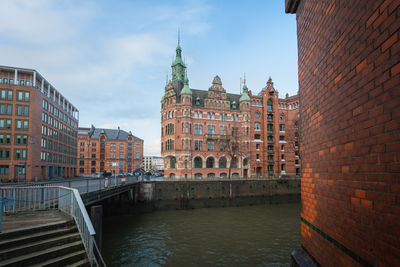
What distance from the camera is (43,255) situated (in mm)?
6863

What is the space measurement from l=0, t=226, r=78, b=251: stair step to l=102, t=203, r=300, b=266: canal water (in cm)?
621

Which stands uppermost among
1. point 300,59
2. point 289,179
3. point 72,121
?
point 72,121

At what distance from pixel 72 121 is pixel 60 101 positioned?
33.8 ft

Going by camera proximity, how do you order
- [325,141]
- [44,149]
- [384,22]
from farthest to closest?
[44,149] < [325,141] < [384,22]

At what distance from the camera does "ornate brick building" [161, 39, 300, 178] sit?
47469mm

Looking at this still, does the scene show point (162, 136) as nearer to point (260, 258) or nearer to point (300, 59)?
point (260, 258)

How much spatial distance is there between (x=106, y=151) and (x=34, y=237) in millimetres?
108975

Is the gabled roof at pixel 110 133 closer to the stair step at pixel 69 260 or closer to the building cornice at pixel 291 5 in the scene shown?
the stair step at pixel 69 260

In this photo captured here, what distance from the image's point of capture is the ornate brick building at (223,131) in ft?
156

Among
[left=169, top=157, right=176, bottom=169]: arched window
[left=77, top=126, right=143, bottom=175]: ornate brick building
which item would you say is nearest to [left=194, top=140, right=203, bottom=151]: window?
[left=169, top=157, right=176, bottom=169]: arched window

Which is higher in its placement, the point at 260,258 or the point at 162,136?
the point at 162,136

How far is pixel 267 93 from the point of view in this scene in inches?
2200

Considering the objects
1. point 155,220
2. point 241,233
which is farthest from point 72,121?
point 241,233

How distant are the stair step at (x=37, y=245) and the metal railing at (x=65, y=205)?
34 centimetres
